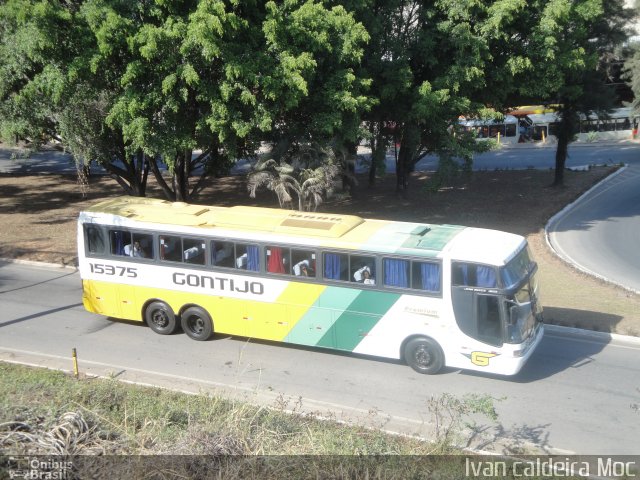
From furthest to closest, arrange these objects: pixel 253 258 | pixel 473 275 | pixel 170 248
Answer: pixel 170 248, pixel 253 258, pixel 473 275

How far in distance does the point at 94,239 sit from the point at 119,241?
2.40ft

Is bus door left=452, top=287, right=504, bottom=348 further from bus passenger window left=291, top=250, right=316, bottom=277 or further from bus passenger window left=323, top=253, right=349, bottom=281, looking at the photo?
bus passenger window left=291, top=250, right=316, bottom=277

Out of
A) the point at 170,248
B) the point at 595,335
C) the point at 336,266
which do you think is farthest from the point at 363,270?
the point at 595,335

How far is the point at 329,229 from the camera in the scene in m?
13.9

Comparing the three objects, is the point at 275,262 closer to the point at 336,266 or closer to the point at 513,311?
the point at 336,266

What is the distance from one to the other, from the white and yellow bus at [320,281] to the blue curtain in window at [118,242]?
0.02 meters

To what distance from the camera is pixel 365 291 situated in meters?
13.4

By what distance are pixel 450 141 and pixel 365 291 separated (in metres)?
11.7

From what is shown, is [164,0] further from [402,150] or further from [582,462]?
[582,462]

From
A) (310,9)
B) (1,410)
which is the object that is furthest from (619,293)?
(1,410)

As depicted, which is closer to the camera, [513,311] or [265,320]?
[513,311]

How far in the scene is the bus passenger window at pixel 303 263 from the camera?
45.2 ft

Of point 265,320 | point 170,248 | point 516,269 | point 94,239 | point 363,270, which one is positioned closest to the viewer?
point 516,269

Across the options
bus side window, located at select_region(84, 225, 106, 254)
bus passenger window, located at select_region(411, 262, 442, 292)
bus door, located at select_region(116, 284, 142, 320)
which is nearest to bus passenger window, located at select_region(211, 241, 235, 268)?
bus door, located at select_region(116, 284, 142, 320)
